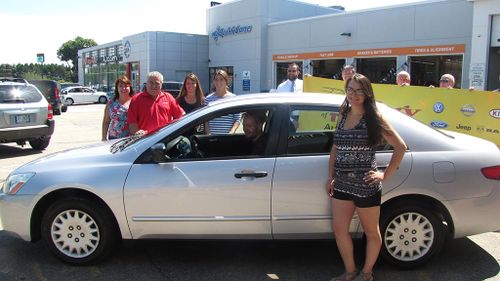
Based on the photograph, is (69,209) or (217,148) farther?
(217,148)

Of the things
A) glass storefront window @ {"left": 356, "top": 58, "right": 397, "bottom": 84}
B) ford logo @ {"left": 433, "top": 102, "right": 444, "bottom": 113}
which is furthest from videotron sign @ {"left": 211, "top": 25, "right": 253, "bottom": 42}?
ford logo @ {"left": 433, "top": 102, "right": 444, "bottom": 113}

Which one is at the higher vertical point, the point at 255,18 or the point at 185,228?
the point at 255,18

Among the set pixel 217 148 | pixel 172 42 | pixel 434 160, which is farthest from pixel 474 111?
pixel 172 42

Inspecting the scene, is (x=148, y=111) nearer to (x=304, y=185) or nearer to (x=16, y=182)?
(x=16, y=182)

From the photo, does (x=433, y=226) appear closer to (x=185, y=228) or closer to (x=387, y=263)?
(x=387, y=263)

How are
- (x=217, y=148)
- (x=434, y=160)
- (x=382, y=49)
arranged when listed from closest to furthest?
(x=434, y=160) → (x=217, y=148) → (x=382, y=49)

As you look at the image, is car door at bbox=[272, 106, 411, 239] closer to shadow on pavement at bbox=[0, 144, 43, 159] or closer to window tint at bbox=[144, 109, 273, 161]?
window tint at bbox=[144, 109, 273, 161]

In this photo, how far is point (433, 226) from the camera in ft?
12.9

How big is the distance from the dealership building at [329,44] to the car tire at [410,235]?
1366cm

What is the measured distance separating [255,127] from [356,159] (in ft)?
4.07

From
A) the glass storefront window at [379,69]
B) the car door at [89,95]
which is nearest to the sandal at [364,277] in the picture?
the glass storefront window at [379,69]

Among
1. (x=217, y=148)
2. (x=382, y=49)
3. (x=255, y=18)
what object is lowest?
(x=217, y=148)

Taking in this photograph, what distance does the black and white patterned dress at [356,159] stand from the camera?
339cm

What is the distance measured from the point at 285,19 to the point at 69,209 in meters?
28.4
